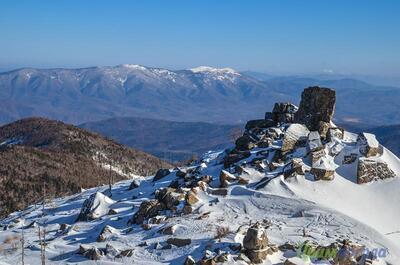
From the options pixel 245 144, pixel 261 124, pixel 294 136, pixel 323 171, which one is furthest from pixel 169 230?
pixel 261 124

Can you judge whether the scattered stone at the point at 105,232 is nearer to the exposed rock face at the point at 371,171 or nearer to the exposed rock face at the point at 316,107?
the exposed rock face at the point at 371,171

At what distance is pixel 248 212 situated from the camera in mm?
33562

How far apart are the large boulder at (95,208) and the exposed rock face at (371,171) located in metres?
18.2

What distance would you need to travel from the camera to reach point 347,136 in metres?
44.1

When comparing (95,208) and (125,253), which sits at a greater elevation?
(125,253)

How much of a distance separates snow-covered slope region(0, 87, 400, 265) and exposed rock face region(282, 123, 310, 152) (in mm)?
107

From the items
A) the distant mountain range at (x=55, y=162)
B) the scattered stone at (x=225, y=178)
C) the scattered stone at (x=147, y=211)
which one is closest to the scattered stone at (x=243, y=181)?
the scattered stone at (x=225, y=178)

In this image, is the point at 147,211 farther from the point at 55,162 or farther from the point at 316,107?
the point at 55,162

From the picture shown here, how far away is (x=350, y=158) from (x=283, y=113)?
13.5 m

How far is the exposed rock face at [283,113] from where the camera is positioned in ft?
167

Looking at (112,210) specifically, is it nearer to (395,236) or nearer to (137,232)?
(137,232)

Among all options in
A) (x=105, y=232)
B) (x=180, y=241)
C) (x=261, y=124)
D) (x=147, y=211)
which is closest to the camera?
(x=180, y=241)

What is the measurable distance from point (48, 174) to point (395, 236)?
87.3 meters

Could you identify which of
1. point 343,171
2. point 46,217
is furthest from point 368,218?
point 46,217
